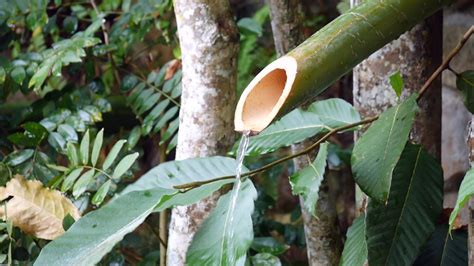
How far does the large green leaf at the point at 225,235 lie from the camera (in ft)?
2.79

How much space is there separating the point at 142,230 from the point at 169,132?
74 centimetres

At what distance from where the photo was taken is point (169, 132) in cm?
161

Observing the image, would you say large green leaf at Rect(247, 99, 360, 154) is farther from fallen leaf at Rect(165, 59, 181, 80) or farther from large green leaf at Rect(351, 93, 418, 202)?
fallen leaf at Rect(165, 59, 181, 80)

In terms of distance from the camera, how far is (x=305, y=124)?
1.08m

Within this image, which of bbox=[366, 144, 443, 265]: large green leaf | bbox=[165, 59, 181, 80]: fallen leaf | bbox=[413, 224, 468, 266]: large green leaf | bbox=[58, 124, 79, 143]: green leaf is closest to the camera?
bbox=[366, 144, 443, 265]: large green leaf

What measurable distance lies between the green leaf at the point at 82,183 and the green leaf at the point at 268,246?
1.19 ft

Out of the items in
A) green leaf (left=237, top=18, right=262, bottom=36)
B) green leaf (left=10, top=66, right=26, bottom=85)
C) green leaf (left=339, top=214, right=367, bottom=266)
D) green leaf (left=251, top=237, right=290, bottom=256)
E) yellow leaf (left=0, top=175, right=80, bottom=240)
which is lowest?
green leaf (left=251, top=237, right=290, bottom=256)

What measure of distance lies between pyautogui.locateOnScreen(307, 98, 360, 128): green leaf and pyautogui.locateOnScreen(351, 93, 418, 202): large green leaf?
11 centimetres

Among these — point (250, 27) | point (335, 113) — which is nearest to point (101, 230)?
point (335, 113)

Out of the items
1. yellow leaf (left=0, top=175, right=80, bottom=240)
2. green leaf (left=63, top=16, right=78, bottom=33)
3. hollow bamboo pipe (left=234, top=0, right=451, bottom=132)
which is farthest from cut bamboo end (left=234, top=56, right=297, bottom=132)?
green leaf (left=63, top=16, right=78, bottom=33)

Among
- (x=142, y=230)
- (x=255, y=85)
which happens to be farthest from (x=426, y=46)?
(x=142, y=230)

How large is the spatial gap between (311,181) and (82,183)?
1.83ft

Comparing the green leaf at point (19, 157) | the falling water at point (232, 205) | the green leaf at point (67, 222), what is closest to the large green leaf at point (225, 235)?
the falling water at point (232, 205)

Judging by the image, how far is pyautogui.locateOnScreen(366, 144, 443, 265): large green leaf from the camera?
0.98m
